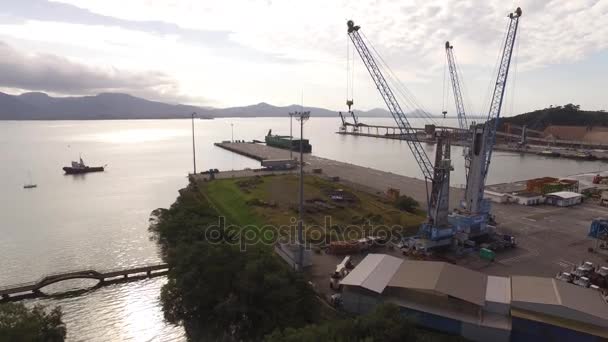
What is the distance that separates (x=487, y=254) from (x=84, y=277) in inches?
1055

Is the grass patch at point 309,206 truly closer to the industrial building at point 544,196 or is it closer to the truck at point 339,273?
the truck at point 339,273

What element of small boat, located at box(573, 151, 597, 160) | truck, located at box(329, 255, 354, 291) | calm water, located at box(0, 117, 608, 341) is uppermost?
small boat, located at box(573, 151, 597, 160)

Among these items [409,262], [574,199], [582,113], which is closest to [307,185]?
[409,262]

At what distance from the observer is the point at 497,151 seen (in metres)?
111

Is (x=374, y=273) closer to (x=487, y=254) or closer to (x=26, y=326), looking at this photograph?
(x=487, y=254)

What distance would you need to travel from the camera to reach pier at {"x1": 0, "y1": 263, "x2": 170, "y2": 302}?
21484 mm

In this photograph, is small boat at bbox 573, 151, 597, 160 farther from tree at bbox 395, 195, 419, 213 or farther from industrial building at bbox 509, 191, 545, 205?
tree at bbox 395, 195, 419, 213

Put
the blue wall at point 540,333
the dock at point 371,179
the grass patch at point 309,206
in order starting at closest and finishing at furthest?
the blue wall at point 540,333 → the grass patch at point 309,206 → the dock at point 371,179

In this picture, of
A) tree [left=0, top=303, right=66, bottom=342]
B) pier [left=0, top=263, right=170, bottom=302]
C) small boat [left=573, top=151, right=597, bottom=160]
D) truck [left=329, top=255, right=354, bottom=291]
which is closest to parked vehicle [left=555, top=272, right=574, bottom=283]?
truck [left=329, top=255, right=354, bottom=291]

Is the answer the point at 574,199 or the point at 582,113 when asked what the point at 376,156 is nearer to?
the point at 574,199

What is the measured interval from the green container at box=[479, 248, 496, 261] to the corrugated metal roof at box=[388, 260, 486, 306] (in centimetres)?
774

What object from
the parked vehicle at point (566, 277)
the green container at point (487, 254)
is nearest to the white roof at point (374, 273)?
the green container at point (487, 254)

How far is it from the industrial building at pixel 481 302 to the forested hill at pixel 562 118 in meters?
151

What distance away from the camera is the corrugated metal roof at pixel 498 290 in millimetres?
15508
